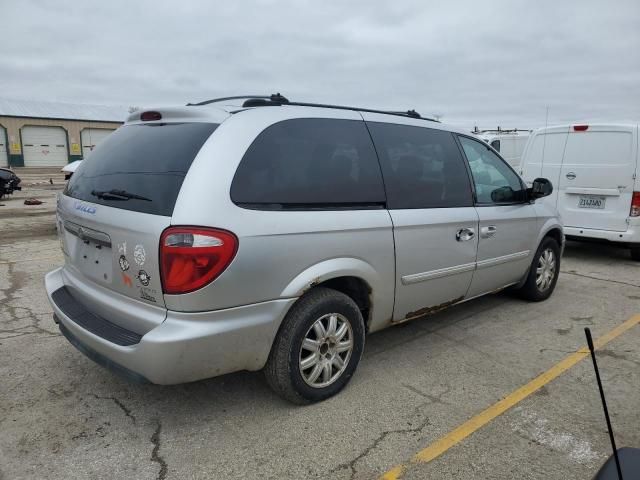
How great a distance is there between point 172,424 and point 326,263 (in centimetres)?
127

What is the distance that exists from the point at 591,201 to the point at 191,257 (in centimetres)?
677

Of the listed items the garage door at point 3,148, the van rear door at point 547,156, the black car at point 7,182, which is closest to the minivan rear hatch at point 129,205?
the van rear door at point 547,156

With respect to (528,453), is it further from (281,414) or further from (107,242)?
(107,242)

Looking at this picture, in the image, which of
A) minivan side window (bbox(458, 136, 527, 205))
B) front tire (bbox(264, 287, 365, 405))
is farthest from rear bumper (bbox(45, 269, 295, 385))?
minivan side window (bbox(458, 136, 527, 205))

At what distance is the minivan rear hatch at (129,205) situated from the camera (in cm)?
251

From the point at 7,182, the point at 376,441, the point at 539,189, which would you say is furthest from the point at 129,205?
the point at 7,182

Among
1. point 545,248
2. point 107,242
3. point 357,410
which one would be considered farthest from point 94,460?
point 545,248

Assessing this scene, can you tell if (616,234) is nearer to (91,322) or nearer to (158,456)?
(158,456)

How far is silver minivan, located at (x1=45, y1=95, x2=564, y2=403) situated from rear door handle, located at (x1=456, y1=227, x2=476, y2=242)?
1 centimetres

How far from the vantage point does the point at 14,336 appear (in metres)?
4.04

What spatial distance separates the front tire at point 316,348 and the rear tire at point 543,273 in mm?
2635

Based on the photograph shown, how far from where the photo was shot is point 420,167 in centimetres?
363

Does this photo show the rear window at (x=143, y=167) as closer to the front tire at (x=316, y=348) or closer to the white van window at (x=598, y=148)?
the front tire at (x=316, y=348)

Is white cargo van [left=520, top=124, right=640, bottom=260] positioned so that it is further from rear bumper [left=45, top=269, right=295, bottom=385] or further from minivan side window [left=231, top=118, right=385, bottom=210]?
rear bumper [left=45, top=269, right=295, bottom=385]
